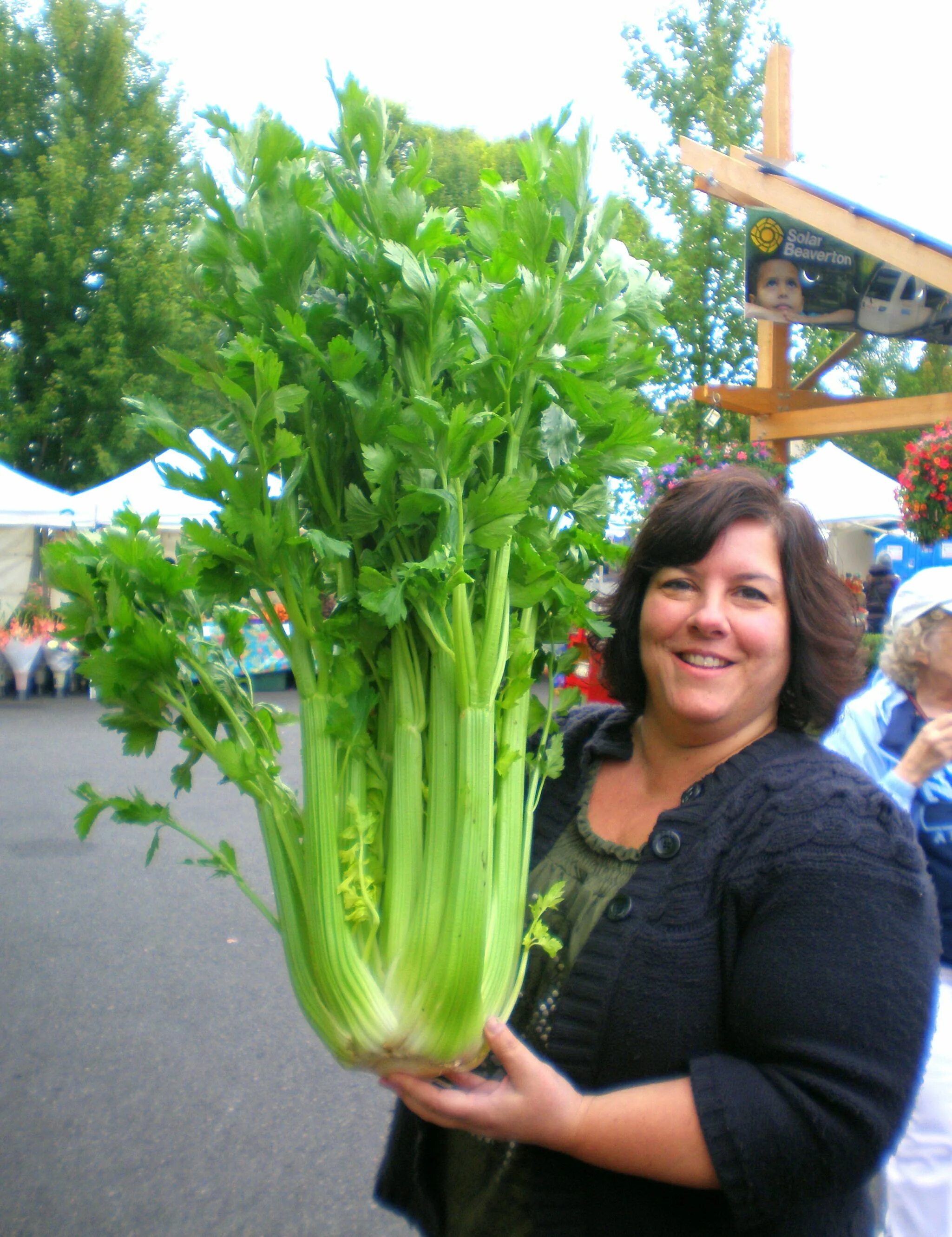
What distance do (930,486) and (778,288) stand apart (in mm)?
2198

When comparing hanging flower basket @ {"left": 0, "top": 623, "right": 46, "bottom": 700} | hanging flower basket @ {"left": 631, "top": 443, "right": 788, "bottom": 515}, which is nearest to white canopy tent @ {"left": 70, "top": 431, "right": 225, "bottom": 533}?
hanging flower basket @ {"left": 0, "top": 623, "right": 46, "bottom": 700}

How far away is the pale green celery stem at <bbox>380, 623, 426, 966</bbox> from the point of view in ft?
4.39

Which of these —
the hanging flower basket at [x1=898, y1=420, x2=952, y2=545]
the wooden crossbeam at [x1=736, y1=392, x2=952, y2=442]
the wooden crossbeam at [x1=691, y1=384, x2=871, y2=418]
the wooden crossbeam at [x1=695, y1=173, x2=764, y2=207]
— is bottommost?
the hanging flower basket at [x1=898, y1=420, x2=952, y2=545]

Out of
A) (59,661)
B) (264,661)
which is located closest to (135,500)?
(264,661)

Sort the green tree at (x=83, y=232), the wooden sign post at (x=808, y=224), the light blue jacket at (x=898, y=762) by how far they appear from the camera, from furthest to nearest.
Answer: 1. the green tree at (x=83, y=232)
2. the wooden sign post at (x=808, y=224)
3. the light blue jacket at (x=898, y=762)

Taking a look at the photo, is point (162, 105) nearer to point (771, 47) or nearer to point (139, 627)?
point (771, 47)

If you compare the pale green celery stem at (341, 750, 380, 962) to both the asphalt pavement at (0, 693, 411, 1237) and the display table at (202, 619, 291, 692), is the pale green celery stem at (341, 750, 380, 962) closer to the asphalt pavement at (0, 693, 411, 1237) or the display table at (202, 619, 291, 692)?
the asphalt pavement at (0, 693, 411, 1237)

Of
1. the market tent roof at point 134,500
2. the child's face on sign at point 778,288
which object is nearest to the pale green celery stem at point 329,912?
the child's face on sign at point 778,288

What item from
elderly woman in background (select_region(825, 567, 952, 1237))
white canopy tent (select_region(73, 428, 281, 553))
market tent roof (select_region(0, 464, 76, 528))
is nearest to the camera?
elderly woman in background (select_region(825, 567, 952, 1237))

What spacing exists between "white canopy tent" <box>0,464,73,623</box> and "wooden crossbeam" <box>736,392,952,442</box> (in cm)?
820

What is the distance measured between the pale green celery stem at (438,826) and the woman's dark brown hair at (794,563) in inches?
17.8

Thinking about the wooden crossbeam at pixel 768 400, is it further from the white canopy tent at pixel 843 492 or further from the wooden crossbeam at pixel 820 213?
the white canopy tent at pixel 843 492

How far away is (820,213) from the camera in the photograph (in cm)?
643

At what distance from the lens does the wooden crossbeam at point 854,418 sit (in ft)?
24.5
